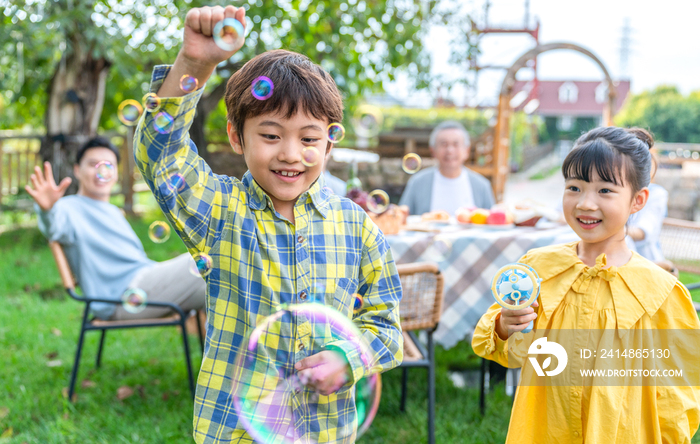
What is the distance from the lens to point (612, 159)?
4.71 feet

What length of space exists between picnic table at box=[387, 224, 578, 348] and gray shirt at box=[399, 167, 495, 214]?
1.26m

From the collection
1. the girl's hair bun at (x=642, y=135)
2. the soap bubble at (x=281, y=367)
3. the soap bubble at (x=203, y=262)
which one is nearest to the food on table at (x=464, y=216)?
the girl's hair bun at (x=642, y=135)

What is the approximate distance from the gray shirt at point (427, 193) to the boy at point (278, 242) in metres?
2.94

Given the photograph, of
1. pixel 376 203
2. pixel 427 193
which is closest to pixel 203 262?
pixel 376 203

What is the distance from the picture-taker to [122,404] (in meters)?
2.94

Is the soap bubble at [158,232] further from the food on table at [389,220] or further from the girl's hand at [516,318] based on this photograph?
the girl's hand at [516,318]

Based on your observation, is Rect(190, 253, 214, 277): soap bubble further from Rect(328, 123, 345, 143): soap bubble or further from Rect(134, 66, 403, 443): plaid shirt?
Rect(328, 123, 345, 143): soap bubble

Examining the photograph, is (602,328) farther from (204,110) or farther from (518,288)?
(204,110)

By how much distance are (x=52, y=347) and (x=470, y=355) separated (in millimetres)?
2804

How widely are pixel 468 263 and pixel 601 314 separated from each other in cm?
154

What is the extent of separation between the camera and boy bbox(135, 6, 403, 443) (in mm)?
1181

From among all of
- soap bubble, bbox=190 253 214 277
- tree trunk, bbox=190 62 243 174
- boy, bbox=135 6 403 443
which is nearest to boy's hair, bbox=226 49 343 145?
boy, bbox=135 6 403 443

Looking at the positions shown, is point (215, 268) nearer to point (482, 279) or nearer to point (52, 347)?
point (482, 279)

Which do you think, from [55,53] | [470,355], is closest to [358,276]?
[470,355]
